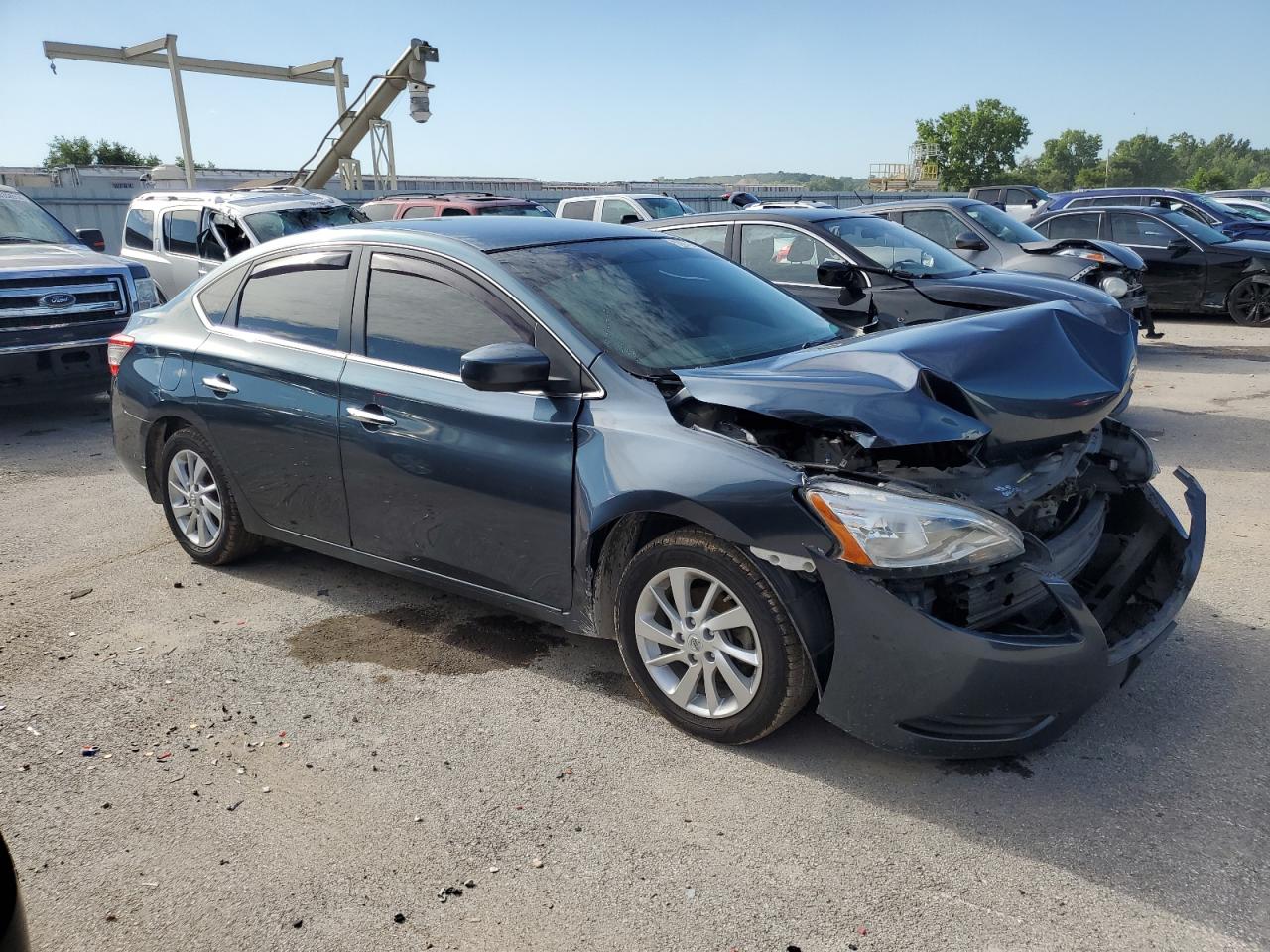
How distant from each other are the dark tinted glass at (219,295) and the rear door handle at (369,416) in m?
1.26

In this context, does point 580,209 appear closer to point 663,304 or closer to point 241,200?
point 241,200

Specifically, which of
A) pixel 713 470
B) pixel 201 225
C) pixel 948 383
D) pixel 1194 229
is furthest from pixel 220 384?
pixel 1194 229

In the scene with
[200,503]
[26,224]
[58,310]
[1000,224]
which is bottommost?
[200,503]

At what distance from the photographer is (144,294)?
31.9ft

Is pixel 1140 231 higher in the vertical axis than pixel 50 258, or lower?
lower

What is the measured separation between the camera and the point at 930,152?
3873 inches

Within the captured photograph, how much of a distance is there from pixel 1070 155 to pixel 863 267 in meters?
182

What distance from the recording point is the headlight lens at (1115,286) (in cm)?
999

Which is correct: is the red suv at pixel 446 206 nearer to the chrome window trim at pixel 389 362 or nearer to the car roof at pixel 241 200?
the car roof at pixel 241 200

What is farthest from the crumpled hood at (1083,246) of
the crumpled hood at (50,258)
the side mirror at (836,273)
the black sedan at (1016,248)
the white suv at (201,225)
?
the crumpled hood at (50,258)

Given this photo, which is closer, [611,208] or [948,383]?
[948,383]

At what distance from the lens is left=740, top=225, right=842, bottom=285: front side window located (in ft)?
27.1

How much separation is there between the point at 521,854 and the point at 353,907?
1.55 ft

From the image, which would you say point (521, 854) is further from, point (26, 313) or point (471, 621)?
point (26, 313)
